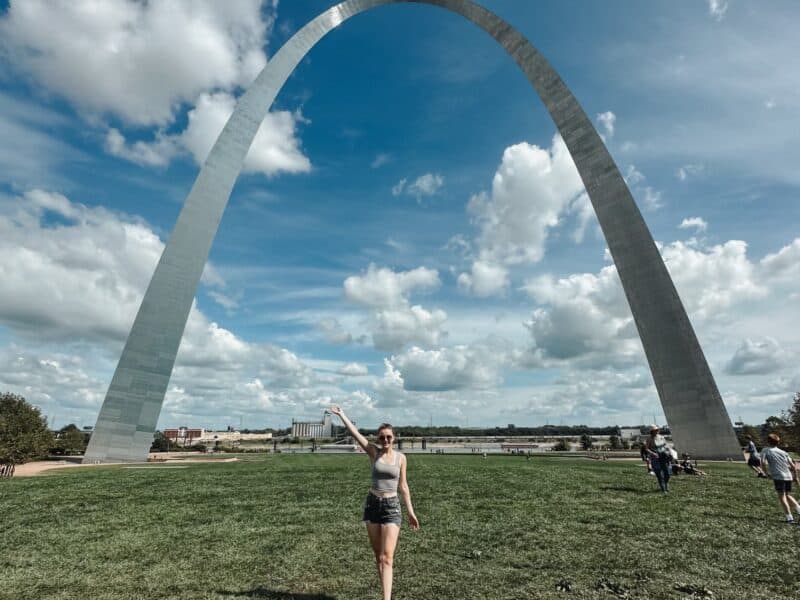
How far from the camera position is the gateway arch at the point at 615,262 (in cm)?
2438

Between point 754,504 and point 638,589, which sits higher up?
point 754,504

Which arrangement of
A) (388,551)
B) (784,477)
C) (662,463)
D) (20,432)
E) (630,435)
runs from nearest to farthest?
(388,551) → (784,477) → (662,463) → (20,432) → (630,435)

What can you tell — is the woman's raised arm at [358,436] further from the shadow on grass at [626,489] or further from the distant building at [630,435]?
the distant building at [630,435]

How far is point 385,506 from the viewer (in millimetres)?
4719

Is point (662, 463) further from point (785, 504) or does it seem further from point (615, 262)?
point (615, 262)

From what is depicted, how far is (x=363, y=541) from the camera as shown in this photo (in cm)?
730

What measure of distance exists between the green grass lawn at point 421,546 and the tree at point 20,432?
17.7 meters

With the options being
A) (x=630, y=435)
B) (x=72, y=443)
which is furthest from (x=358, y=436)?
(x=630, y=435)

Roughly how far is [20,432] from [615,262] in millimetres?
36918

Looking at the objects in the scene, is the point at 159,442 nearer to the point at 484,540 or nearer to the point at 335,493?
the point at 335,493

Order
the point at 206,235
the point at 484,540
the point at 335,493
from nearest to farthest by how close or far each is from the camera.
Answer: the point at 484,540, the point at 335,493, the point at 206,235

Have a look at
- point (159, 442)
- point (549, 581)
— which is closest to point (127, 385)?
point (549, 581)

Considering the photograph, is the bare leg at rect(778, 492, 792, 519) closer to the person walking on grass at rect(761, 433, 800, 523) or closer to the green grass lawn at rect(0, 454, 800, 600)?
the person walking on grass at rect(761, 433, 800, 523)

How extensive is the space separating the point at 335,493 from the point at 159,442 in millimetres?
81130
